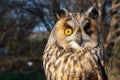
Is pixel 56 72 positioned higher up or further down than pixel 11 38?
higher up

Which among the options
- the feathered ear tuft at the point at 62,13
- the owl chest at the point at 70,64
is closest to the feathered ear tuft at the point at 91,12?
the feathered ear tuft at the point at 62,13

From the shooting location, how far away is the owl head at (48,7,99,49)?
10.0 ft

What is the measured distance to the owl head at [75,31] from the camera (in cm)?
305

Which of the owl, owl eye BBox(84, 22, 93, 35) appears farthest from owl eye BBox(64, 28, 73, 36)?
owl eye BBox(84, 22, 93, 35)

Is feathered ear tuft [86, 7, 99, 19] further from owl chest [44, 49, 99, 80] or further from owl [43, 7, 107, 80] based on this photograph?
owl chest [44, 49, 99, 80]

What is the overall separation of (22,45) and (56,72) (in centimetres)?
1740

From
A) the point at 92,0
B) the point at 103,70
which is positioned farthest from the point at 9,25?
the point at 103,70

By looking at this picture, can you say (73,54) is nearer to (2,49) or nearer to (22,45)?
(22,45)

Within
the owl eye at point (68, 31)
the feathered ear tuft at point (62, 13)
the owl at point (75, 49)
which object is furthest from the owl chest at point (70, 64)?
the feathered ear tuft at point (62, 13)

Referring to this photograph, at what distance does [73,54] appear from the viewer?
3.11m

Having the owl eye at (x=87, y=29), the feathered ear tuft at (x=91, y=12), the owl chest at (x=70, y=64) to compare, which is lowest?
the owl chest at (x=70, y=64)

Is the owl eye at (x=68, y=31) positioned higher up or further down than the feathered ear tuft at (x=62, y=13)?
further down

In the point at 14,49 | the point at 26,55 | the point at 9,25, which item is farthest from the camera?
the point at 14,49

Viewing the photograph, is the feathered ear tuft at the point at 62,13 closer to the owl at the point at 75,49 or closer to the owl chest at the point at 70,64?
the owl at the point at 75,49
